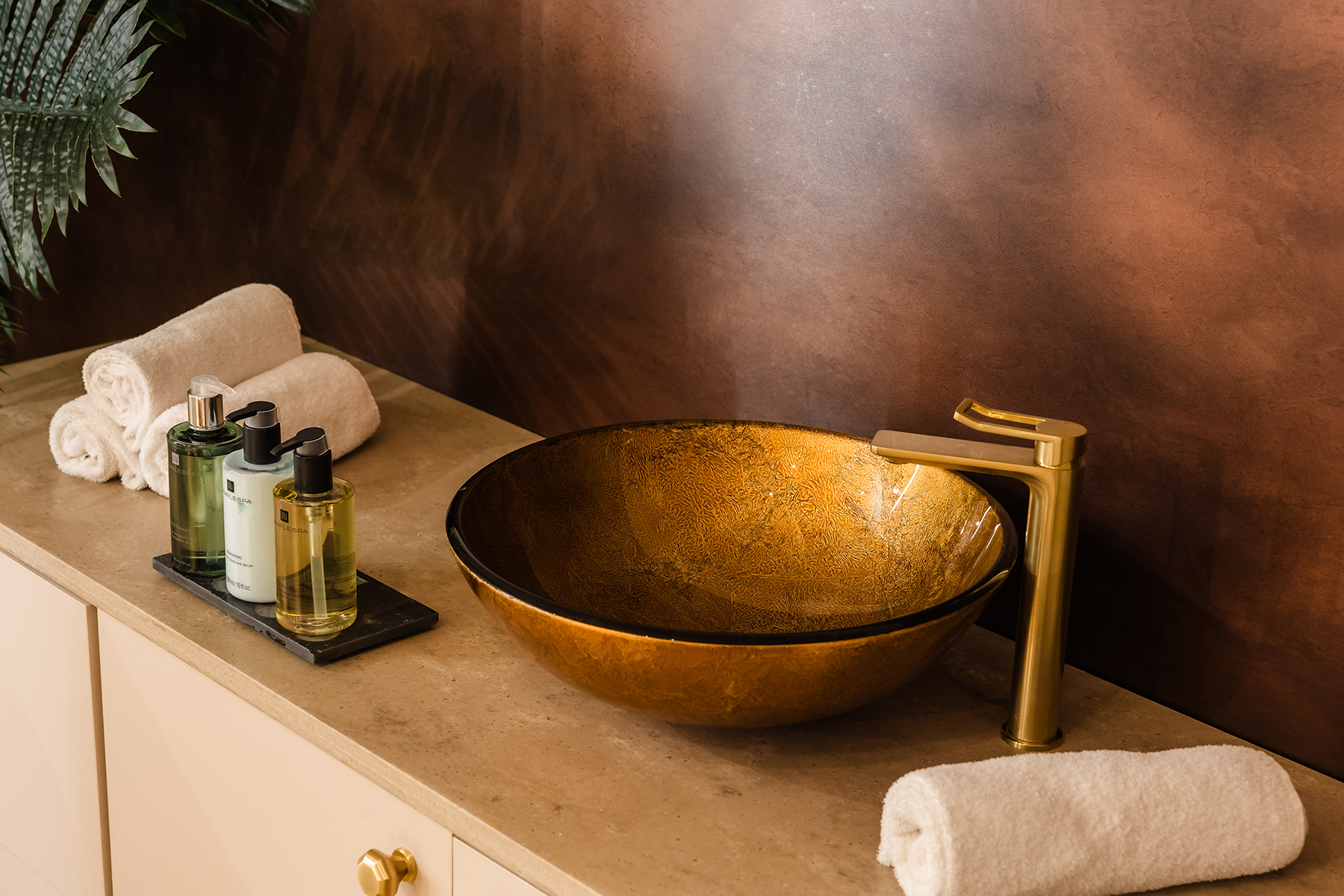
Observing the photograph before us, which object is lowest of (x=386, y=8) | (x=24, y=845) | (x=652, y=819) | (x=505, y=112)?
(x=24, y=845)

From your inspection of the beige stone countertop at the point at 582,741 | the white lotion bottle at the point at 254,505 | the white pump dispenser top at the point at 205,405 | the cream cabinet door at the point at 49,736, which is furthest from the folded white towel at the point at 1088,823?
the cream cabinet door at the point at 49,736

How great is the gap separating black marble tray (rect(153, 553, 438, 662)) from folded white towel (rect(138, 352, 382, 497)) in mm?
A: 170

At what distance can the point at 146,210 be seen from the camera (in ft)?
5.84

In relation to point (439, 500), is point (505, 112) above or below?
above

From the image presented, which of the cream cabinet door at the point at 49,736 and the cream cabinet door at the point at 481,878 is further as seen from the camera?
the cream cabinet door at the point at 49,736

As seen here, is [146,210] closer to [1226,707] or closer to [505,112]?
[505,112]

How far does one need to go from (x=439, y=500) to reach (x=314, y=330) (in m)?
0.52

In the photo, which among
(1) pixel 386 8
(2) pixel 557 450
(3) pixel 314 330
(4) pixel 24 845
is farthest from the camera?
(3) pixel 314 330

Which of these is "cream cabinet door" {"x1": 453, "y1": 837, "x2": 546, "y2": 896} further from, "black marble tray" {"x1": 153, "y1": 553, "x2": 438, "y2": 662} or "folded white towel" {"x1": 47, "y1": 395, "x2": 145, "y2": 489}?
"folded white towel" {"x1": 47, "y1": 395, "x2": 145, "y2": 489}

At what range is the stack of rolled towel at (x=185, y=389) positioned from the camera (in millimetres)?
1240

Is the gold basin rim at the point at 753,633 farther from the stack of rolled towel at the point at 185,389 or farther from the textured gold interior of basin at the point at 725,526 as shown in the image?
the stack of rolled towel at the point at 185,389

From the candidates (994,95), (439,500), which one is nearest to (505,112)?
(439,500)

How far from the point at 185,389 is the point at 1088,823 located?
958 mm

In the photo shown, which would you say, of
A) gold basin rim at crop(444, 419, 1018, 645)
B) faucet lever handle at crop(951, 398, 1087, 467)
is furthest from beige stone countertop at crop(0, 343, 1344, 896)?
faucet lever handle at crop(951, 398, 1087, 467)
